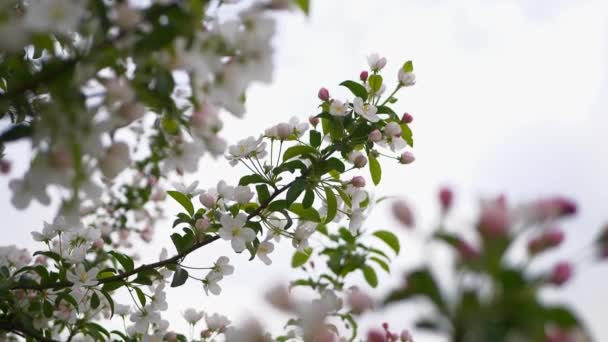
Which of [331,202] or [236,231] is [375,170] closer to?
[331,202]

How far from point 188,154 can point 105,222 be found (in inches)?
118

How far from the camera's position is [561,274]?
0.84 meters

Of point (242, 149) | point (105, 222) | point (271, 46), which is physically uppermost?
point (105, 222)

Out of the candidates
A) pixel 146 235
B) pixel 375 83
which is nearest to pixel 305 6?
pixel 375 83

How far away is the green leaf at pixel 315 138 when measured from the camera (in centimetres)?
219

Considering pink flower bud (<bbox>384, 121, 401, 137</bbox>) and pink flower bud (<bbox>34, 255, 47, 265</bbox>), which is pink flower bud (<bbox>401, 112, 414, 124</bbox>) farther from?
pink flower bud (<bbox>34, 255, 47, 265</bbox>)

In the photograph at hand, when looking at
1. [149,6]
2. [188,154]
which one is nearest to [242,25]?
[149,6]

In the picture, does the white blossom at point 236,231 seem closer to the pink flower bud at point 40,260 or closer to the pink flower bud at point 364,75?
the pink flower bud at point 364,75

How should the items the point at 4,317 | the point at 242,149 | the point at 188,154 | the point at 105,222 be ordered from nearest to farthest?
the point at 188,154 < the point at 4,317 < the point at 242,149 < the point at 105,222

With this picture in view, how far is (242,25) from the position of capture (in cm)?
119

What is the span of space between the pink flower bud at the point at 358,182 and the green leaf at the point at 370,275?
2.68ft

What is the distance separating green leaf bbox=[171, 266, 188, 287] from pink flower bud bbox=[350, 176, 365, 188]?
67 cm

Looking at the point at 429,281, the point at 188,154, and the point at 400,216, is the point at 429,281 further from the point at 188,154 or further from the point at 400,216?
the point at 188,154

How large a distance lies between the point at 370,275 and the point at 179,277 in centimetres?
114
